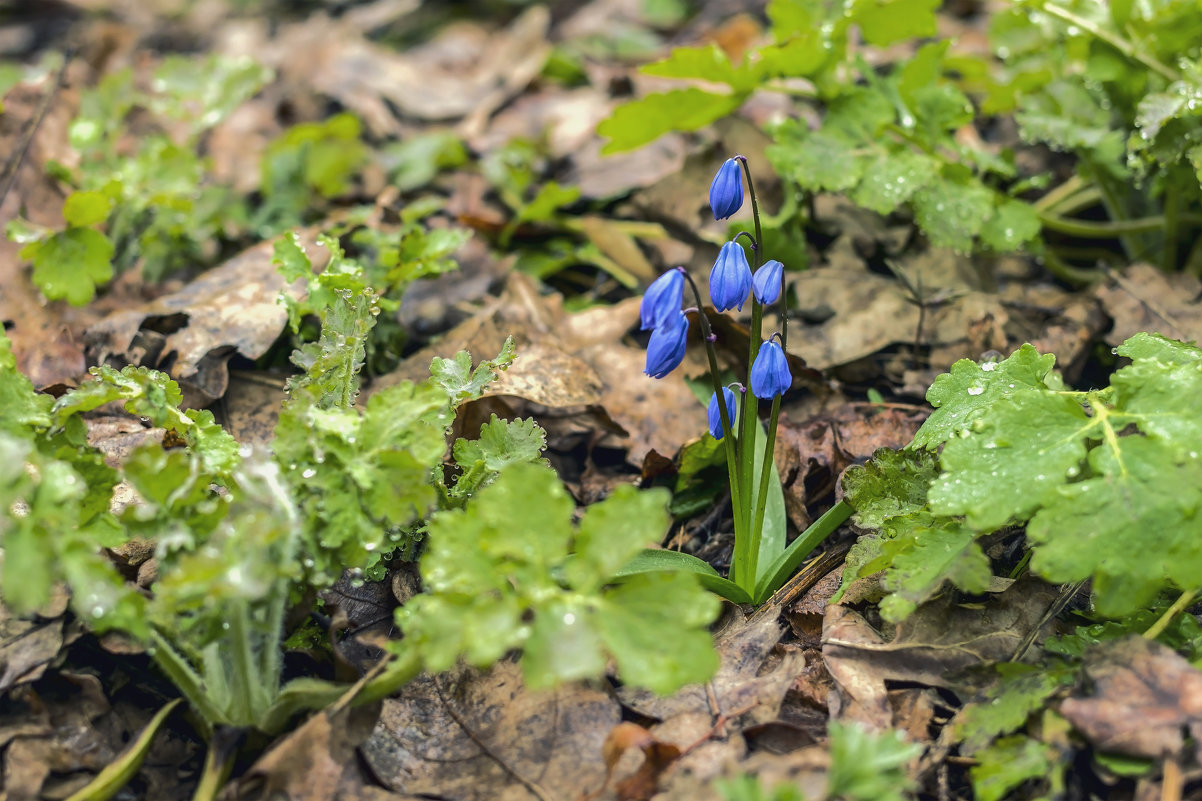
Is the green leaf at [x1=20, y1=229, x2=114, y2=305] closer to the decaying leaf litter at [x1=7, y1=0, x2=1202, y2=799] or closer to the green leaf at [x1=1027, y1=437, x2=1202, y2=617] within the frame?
the decaying leaf litter at [x1=7, y1=0, x2=1202, y2=799]

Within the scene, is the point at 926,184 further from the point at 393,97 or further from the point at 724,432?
the point at 393,97

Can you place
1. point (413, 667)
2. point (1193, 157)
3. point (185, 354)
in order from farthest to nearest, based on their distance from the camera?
point (185, 354), point (1193, 157), point (413, 667)

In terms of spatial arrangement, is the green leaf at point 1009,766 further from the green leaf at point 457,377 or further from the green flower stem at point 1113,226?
the green flower stem at point 1113,226

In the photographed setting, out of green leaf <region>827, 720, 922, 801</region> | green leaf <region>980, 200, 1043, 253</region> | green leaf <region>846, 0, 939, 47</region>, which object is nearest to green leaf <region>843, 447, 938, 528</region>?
green leaf <region>827, 720, 922, 801</region>

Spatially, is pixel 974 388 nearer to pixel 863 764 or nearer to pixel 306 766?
pixel 863 764

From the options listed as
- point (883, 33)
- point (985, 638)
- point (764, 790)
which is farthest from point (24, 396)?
point (883, 33)

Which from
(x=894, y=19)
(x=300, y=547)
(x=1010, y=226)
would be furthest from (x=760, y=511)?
(x=894, y=19)
